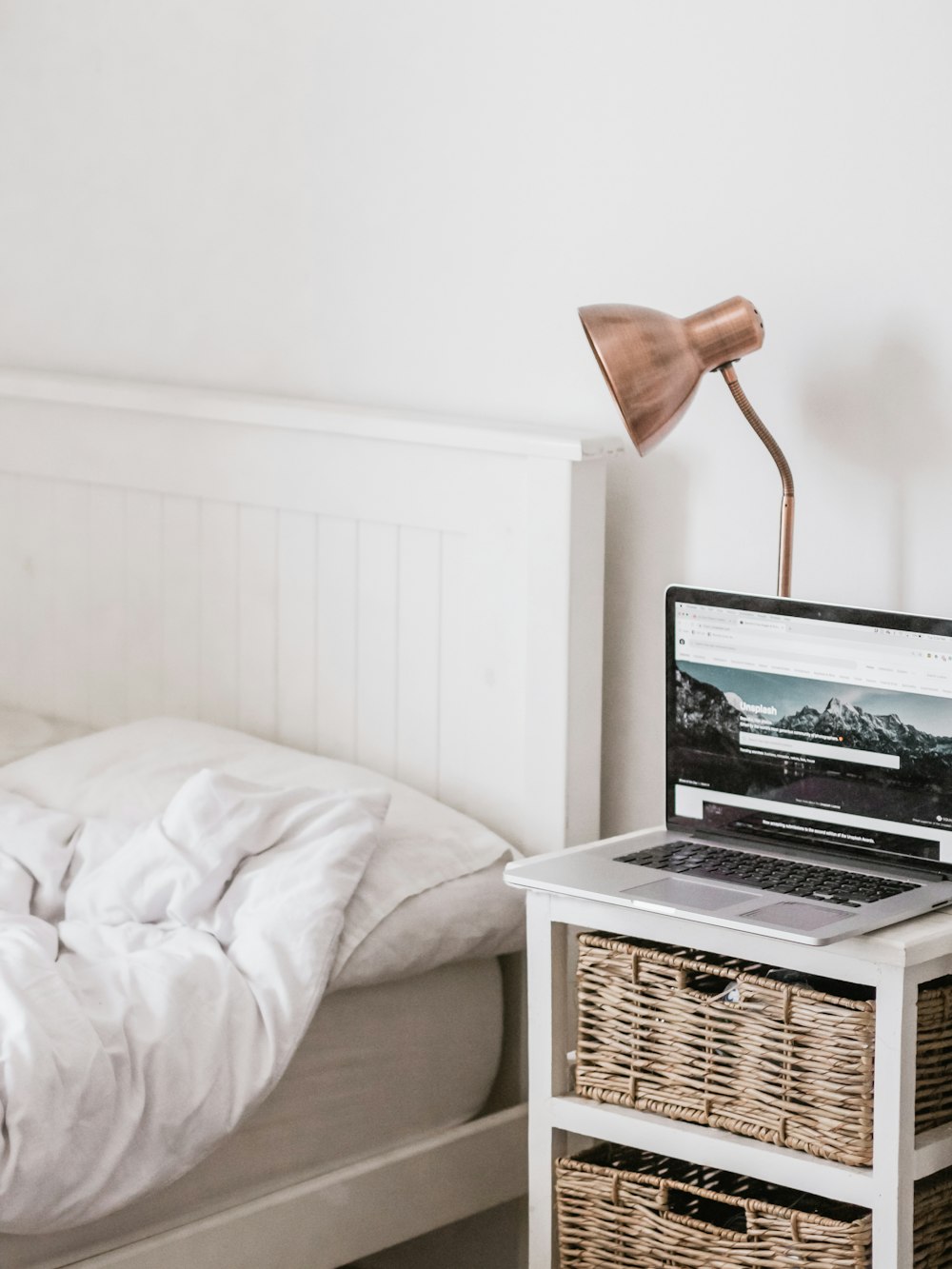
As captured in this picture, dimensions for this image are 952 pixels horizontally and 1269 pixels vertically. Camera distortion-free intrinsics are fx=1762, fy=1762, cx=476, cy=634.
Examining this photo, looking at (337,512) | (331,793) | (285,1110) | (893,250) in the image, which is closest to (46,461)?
(337,512)

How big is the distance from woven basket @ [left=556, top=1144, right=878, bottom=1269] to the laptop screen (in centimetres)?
33

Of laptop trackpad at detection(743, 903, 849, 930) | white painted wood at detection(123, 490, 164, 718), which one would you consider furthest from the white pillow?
laptop trackpad at detection(743, 903, 849, 930)

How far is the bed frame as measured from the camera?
1970 millimetres

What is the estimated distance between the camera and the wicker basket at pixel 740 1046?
1511mm

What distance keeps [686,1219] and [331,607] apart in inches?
38.2

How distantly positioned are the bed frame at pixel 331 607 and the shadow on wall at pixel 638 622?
5 cm

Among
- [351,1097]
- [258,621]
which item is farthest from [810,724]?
[258,621]

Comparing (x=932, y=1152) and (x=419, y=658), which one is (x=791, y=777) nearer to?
(x=932, y=1152)

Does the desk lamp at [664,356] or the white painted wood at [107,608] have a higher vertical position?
the desk lamp at [664,356]

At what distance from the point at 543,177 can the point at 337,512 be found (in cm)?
49

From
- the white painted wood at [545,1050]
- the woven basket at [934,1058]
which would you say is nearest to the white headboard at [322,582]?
the white painted wood at [545,1050]

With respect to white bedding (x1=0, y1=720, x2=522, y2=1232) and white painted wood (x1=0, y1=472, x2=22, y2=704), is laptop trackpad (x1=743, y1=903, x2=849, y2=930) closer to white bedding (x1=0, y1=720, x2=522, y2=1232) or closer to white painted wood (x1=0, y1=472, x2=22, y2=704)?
white bedding (x1=0, y1=720, x2=522, y2=1232)

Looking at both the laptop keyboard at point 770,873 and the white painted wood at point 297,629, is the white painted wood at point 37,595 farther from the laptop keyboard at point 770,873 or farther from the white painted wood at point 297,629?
the laptop keyboard at point 770,873

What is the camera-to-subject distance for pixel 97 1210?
156cm
